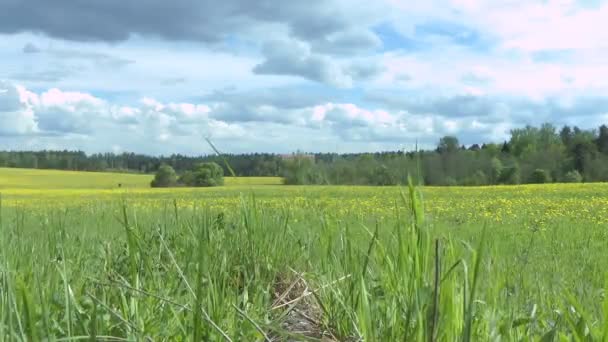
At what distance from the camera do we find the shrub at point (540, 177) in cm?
5147

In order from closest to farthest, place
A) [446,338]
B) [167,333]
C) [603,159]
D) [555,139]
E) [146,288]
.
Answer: [446,338] < [167,333] < [146,288] < [603,159] < [555,139]

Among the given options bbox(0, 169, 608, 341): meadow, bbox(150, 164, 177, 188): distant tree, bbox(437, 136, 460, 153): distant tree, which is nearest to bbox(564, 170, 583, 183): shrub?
bbox(150, 164, 177, 188): distant tree

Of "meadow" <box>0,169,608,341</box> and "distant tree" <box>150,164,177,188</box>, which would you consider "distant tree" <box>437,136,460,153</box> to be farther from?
"distant tree" <box>150,164,177,188</box>

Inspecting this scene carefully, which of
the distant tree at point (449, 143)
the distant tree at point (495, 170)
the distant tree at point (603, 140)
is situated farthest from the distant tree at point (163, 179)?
the distant tree at point (449, 143)

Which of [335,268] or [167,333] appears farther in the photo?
[335,268]

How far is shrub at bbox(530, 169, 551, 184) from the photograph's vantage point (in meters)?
51.5

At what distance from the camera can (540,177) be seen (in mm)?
51469

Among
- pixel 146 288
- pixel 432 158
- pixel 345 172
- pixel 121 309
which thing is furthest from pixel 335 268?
pixel 121 309

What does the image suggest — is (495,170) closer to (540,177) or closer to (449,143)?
(449,143)

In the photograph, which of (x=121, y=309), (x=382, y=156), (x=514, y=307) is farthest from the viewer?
(x=382, y=156)

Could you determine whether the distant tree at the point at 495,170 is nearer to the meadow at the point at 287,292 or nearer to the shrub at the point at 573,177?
the meadow at the point at 287,292

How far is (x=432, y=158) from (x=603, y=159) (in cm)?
5807

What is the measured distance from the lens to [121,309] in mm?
2076

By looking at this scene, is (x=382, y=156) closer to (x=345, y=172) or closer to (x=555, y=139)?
(x=345, y=172)
